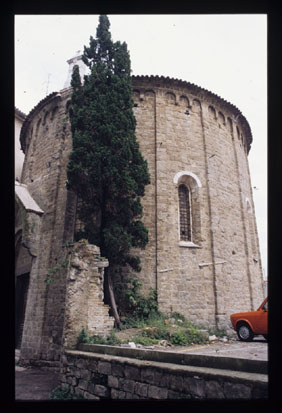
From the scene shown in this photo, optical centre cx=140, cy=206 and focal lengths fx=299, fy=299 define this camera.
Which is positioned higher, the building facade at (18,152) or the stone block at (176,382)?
the building facade at (18,152)

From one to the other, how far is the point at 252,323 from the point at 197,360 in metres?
4.22

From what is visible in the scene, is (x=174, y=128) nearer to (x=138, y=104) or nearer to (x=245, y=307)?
(x=138, y=104)

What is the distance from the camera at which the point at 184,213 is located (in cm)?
1277

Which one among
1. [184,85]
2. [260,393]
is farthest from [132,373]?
[184,85]

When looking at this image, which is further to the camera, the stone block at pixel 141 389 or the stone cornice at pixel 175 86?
the stone cornice at pixel 175 86

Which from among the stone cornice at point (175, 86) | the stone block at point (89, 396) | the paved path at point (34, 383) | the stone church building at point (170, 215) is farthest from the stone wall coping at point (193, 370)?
the stone cornice at point (175, 86)

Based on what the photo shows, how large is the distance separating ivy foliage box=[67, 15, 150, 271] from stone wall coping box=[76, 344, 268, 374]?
13.3 ft

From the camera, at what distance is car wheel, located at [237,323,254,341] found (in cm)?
825

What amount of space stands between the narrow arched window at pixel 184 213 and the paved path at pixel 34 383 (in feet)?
22.2

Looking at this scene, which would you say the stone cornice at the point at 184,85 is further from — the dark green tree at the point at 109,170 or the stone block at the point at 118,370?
the stone block at the point at 118,370

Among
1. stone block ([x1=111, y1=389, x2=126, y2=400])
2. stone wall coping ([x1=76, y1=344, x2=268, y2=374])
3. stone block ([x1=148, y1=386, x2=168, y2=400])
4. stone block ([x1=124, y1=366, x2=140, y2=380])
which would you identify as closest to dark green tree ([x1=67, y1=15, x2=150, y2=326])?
stone wall coping ([x1=76, y1=344, x2=268, y2=374])

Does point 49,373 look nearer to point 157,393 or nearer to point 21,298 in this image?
point 21,298

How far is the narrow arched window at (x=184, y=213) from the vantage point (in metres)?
12.4
